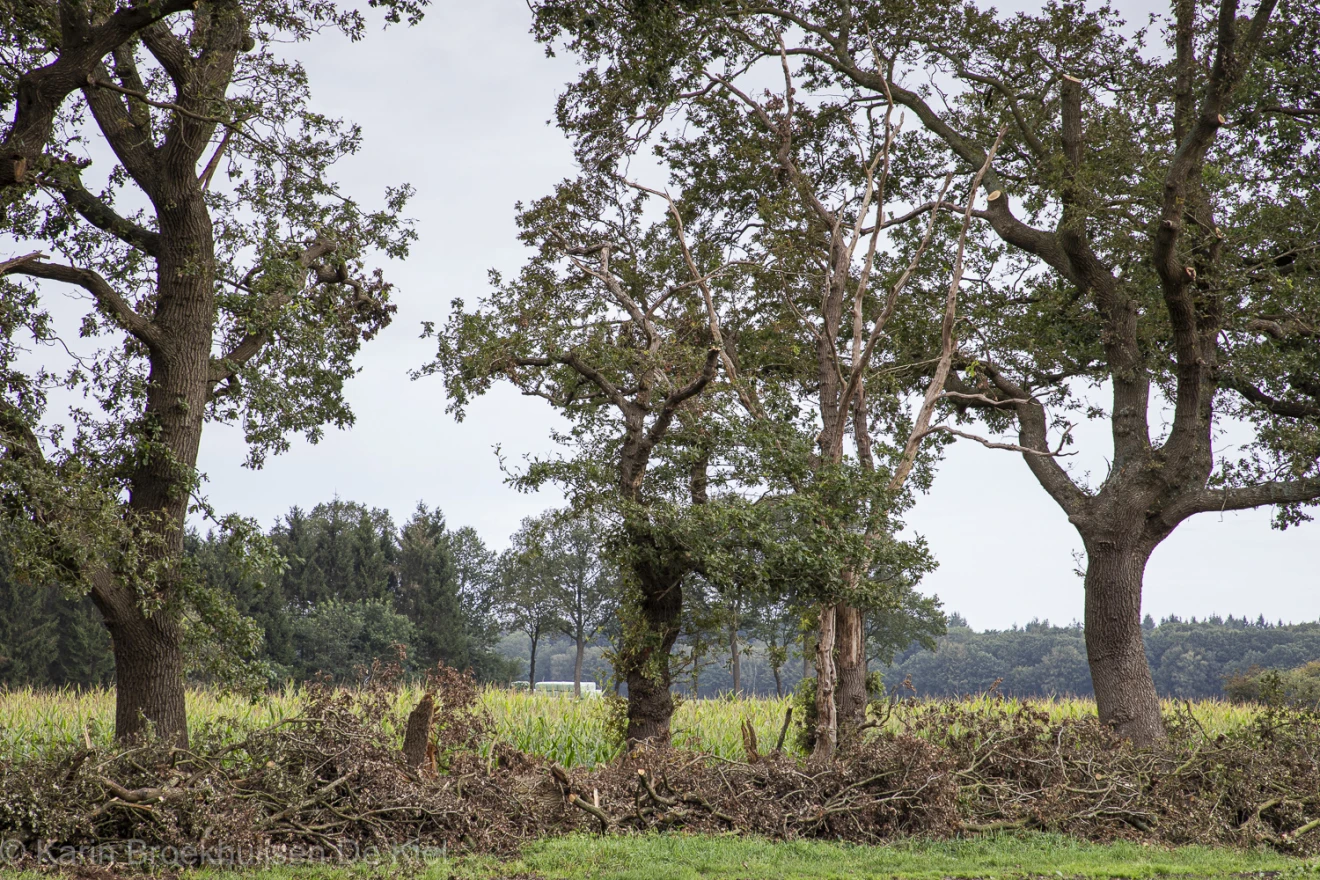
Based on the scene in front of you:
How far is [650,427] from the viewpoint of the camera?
14.7 metres

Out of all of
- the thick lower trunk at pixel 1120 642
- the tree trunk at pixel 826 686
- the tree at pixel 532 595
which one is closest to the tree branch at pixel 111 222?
the tree trunk at pixel 826 686

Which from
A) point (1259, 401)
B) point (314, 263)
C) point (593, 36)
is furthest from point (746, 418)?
point (1259, 401)

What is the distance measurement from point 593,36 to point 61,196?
7.03 m

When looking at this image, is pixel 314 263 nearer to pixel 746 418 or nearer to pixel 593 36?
pixel 593 36

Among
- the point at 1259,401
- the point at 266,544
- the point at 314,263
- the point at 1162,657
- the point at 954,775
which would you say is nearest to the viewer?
the point at 954,775

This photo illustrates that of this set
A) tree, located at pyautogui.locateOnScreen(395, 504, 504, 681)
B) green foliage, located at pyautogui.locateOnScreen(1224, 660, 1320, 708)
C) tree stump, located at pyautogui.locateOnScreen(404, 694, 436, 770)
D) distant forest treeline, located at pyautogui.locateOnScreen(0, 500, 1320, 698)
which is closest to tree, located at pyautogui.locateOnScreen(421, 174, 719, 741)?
tree stump, located at pyautogui.locateOnScreen(404, 694, 436, 770)

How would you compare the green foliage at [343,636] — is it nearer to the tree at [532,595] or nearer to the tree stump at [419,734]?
the tree at [532,595]

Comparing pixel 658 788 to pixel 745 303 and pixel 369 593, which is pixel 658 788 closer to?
pixel 745 303

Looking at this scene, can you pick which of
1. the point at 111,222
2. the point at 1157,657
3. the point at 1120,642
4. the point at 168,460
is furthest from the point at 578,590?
the point at 168,460

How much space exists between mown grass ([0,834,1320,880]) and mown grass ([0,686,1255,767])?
340cm

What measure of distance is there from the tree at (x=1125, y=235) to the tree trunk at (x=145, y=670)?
8.89m

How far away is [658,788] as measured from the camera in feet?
33.5

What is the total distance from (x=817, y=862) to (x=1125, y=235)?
463 inches

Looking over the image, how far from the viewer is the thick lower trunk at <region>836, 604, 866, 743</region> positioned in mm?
13415
